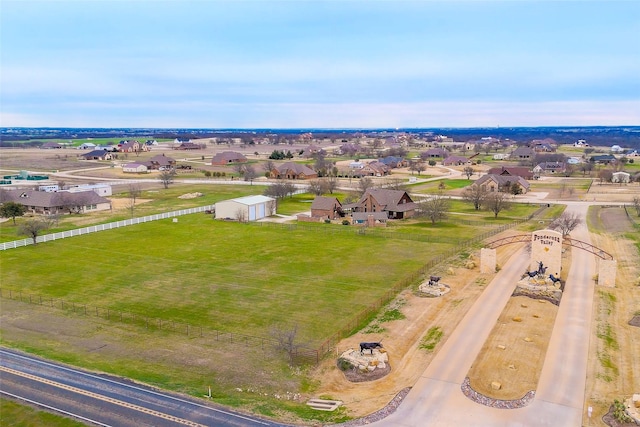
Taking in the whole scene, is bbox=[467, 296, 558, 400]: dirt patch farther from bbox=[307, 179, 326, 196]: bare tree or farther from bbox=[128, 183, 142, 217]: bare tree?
bbox=[307, 179, 326, 196]: bare tree

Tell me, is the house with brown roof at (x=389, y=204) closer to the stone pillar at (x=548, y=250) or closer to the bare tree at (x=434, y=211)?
the bare tree at (x=434, y=211)

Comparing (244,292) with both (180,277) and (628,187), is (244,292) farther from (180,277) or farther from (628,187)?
(628,187)

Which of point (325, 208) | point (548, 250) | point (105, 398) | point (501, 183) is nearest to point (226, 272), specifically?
point (105, 398)

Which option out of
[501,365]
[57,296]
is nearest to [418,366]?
[501,365]

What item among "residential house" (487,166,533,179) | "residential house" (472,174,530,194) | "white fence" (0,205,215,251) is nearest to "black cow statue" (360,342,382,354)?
"white fence" (0,205,215,251)

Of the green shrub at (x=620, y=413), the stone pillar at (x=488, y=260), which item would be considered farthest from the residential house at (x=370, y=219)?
the green shrub at (x=620, y=413)

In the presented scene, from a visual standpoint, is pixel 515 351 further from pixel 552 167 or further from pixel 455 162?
pixel 455 162
